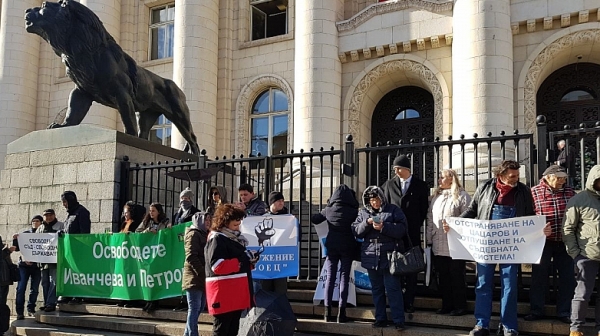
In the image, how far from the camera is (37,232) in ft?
32.5

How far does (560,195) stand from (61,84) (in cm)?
2242

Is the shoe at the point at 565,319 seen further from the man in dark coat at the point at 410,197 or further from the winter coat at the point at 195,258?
the winter coat at the point at 195,258

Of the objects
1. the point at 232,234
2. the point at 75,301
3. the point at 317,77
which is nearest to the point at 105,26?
the point at 317,77

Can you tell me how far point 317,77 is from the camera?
18.5 meters

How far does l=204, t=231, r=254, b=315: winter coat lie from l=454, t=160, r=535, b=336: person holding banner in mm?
2404

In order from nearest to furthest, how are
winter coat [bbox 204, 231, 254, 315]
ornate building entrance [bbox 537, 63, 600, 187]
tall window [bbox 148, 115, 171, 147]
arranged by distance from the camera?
winter coat [bbox 204, 231, 254, 315]
ornate building entrance [bbox 537, 63, 600, 187]
tall window [bbox 148, 115, 171, 147]

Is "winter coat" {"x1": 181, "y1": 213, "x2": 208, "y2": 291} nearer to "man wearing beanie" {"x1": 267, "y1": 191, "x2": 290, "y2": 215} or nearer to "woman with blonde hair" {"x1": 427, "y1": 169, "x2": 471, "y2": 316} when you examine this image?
"man wearing beanie" {"x1": 267, "y1": 191, "x2": 290, "y2": 215}

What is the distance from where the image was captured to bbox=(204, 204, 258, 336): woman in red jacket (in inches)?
235

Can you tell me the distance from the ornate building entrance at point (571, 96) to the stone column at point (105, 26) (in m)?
14.8

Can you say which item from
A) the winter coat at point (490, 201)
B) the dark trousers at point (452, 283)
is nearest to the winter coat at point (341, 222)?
the dark trousers at point (452, 283)

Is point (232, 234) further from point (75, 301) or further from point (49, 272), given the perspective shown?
point (49, 272)

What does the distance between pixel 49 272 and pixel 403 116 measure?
1271 cm

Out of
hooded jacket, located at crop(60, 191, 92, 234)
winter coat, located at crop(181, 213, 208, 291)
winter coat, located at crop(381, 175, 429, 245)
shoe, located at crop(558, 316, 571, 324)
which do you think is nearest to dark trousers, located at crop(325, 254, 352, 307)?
winter coat, located at crop(381, 175, 429, 245)

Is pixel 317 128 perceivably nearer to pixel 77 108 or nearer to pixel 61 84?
pixel 77 108
